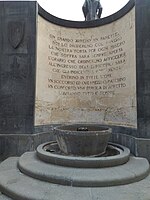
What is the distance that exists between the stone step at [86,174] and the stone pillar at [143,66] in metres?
1.42

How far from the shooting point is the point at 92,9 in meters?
9.34

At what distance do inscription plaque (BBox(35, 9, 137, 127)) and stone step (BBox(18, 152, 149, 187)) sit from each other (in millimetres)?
2401

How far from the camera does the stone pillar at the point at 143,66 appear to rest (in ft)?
19.3

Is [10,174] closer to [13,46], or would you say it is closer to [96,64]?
[13,46]

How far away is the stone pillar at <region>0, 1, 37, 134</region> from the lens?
658 cm

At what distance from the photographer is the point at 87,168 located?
4363 mm

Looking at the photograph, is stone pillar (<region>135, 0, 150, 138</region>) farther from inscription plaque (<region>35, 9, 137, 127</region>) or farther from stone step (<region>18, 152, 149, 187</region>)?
stone step (<region>18, 152, 149, 187</region>)

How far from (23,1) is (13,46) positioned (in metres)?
1.62

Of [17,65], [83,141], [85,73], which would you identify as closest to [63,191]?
[83,141]

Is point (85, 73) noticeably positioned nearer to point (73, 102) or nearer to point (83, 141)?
point (73, 102)

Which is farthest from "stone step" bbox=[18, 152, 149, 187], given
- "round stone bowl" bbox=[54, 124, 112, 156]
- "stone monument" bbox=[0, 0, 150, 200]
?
"round stone bowl" bbox=[54, 124, 112, 156]

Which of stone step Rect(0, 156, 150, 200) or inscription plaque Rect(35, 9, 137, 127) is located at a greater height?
inscription plaque Rect(35, 9, 137, 127)

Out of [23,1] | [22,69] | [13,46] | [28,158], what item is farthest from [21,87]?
[23,1]

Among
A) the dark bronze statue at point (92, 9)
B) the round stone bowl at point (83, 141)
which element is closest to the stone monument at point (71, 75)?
the dark bronze statue at point (92, 9)
